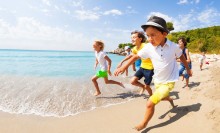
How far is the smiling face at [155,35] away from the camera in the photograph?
139 inches

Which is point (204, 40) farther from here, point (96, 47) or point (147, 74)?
point (147, 74)

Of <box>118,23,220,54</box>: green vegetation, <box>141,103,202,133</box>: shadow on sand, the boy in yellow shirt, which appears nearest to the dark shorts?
the boy in yellow shirt

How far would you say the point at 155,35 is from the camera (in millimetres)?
3602

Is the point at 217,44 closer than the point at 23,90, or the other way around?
the point at 23,90

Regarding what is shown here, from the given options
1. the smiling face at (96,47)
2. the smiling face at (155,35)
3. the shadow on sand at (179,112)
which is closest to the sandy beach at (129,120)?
the shadow on sand at (179,112)

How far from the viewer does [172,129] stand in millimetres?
3568

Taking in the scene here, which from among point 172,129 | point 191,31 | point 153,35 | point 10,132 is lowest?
point 10,132

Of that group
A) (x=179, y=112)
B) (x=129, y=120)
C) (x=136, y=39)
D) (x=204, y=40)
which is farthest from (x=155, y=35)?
(x=204, y=40)

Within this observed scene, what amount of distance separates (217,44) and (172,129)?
30459 millimetres

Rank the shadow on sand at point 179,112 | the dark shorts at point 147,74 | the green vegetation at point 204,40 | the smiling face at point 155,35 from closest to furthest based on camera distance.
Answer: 1. the smiling face at point 155,35
2. the shadow on sand at point 179,112
3. the dark shorts at point 147,74
4. the green vegetation at point 204,40

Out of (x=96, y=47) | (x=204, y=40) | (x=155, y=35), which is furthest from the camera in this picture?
(x=204, y=40)

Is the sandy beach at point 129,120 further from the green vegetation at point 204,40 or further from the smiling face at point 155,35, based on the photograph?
the green vegetation at point 204,40

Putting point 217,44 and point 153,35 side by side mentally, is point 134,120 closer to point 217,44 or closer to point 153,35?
point 153,35

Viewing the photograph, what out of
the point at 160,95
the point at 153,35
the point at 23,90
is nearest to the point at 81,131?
the point at 160,95
